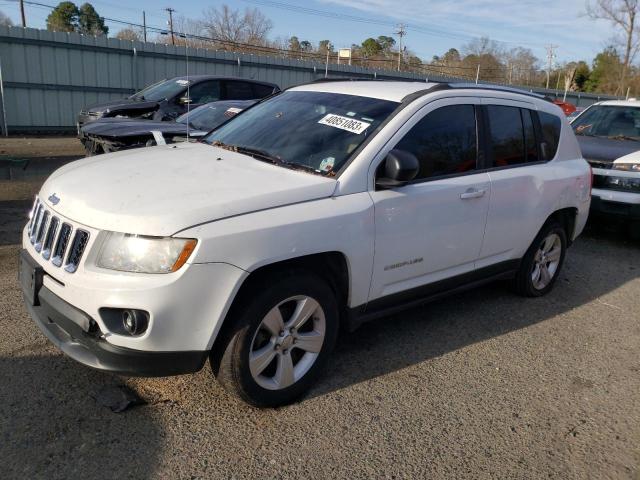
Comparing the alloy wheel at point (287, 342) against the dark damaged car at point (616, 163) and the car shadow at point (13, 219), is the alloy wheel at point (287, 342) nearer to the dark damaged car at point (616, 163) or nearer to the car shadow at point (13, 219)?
the car shadow at point (13, 219)

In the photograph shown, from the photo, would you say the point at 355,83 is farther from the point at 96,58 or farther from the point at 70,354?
the point at 96,58

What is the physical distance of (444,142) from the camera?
3.94m

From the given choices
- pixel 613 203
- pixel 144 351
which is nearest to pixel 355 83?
pixel 144 351

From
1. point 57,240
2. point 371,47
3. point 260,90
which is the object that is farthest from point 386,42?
point 57,240

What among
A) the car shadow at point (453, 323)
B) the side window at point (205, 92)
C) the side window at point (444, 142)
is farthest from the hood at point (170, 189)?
the side window at point (205, 92)

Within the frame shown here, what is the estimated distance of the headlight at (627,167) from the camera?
23.5 feet

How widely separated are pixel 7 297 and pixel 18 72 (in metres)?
12.5

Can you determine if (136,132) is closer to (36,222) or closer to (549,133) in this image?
(36,222)

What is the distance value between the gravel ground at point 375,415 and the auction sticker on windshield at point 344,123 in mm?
1544

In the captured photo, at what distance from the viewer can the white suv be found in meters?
2.67

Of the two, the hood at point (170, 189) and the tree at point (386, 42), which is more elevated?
the tree at point (386, 42)

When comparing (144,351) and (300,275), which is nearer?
(144,351)

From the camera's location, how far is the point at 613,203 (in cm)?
727

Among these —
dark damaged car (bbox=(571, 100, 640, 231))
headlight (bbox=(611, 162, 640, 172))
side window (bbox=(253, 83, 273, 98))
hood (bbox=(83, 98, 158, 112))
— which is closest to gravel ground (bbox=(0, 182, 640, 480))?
dark damaged car (bbox=(571, 100, 640, 231))
